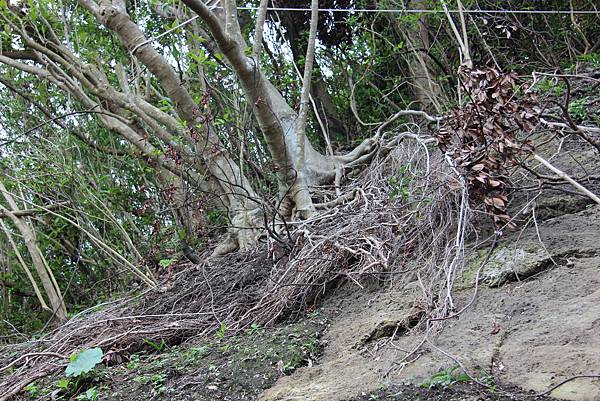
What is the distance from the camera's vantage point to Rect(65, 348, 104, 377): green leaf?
2830mm

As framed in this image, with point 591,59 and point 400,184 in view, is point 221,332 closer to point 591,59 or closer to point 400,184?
point 400,184

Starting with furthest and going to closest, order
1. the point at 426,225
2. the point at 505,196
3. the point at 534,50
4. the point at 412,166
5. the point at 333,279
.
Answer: the point at 534,50 → the point at 412,166 → the point at 333,279 → the point at 426,225 → the point at 505,196

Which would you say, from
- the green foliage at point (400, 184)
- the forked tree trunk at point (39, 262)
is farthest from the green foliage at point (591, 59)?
the forked tree trunk at point (39, 262)

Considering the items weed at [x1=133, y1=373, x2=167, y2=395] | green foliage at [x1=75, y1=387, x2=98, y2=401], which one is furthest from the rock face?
green foliage at [x1=75, y1=387, x2=98, y2=401]

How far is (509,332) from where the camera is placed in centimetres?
225

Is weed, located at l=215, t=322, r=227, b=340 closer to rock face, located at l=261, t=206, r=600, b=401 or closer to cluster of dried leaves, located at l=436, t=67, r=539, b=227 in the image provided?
rock face, located at l=261, t=206, r=600, b=401

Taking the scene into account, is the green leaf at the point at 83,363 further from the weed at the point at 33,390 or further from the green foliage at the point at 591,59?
the green foliage at the point at 591,59

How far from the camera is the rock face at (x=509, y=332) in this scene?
A: 195 cm

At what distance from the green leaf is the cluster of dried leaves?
217cm

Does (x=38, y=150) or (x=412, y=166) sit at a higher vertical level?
(x=38, y=150)

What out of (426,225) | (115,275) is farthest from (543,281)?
(115,275)

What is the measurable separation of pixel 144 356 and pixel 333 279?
1274mm

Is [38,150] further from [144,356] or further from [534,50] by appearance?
[534,50]

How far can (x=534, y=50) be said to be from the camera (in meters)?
6.14
